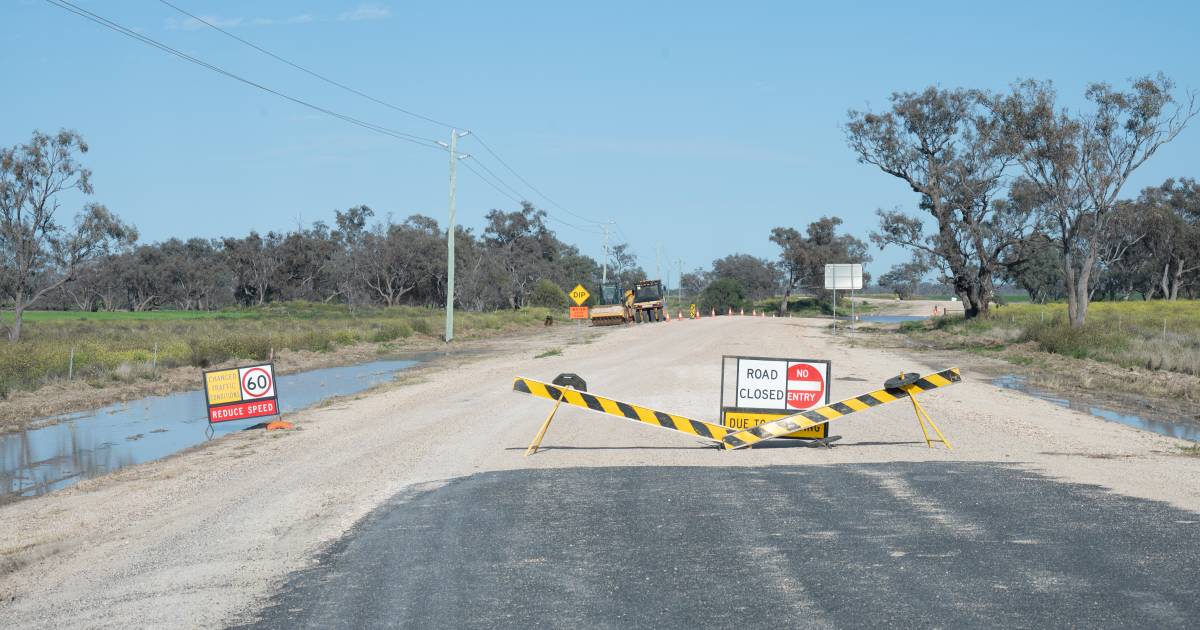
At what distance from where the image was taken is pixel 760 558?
24.8ft

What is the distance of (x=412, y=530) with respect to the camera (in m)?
8.88

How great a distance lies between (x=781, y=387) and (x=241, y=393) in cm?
983

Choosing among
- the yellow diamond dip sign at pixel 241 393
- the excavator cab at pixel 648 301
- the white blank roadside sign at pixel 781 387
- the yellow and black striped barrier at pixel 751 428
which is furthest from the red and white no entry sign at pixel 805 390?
the excavator cab at pixel 648 301

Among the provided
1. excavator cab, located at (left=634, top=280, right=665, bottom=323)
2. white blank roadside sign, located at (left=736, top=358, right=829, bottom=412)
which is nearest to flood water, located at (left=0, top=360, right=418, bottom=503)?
white blank roadside sign, located at (left=736, top=358, right=829, bottom=412)

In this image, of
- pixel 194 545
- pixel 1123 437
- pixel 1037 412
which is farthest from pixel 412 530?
pixel 1037 412

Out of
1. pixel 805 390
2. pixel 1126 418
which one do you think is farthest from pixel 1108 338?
pixel 805 390

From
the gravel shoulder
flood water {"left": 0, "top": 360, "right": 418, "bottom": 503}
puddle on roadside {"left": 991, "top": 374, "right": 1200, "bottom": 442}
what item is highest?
the gravel shoulder

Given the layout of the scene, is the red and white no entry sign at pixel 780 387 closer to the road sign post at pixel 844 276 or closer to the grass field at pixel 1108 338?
the grass field at pixel 1108 338

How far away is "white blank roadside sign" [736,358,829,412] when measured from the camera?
1387 centimetres

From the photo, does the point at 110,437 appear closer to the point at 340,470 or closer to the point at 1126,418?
the point at 340,470

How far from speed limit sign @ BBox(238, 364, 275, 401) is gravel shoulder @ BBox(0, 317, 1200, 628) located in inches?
35.3

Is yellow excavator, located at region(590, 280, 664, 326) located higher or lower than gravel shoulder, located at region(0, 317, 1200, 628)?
higher

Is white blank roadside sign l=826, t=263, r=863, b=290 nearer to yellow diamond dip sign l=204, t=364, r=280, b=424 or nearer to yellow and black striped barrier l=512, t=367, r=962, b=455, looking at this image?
yellow diamond dip sign l=204, t=364, r=280, b=424

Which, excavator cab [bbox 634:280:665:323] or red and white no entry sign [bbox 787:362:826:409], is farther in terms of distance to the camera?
excavator cab [bbox 634:280:665:323]
